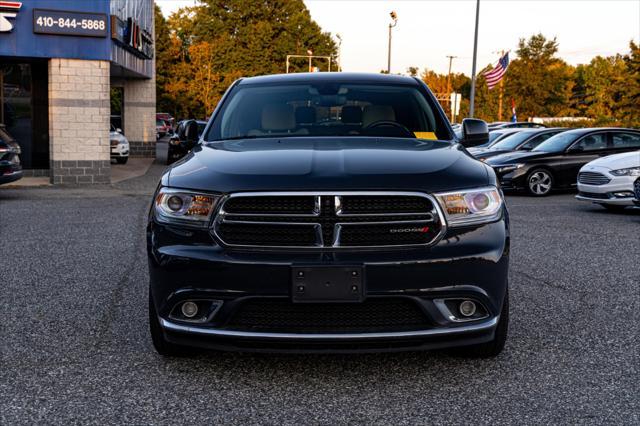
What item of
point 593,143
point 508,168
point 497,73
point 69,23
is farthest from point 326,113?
point 497,73

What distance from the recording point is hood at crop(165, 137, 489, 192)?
3846mm

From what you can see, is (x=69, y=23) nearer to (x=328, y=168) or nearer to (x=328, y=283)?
(x=328, y=168)

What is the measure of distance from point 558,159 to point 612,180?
4.21m

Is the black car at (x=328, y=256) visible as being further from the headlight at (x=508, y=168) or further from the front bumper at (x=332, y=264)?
the headlight at (x=508, y=168)

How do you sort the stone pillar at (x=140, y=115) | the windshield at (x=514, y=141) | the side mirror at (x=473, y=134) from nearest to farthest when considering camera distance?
the side mirror at (x=473, y=134)
the windshield at (x=514, y=141)
the stone pillar at (x=140, y=115)

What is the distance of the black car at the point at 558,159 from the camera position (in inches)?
668

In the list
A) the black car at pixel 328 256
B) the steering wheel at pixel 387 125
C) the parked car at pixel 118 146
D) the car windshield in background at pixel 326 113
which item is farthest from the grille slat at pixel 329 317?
the parked car at pixel 118 146

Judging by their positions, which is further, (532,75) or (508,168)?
(532,75)

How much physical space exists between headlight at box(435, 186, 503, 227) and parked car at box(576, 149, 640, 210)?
953 cm

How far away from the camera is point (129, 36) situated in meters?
21.5

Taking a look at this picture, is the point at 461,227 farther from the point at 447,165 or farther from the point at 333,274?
the point at 333,274

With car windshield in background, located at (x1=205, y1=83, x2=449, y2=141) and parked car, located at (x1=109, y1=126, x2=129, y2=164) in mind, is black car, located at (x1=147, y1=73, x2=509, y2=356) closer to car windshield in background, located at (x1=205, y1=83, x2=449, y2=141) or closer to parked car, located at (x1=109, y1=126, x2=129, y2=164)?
car windshield in background, located at (x1=205, y1=83, x2=449, y2=141)

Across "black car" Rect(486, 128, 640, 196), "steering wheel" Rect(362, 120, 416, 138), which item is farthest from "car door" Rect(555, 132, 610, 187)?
"steering wheel" Rect(362, 120, 416, 138)

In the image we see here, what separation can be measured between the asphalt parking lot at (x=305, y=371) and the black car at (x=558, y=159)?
993 centimetres
